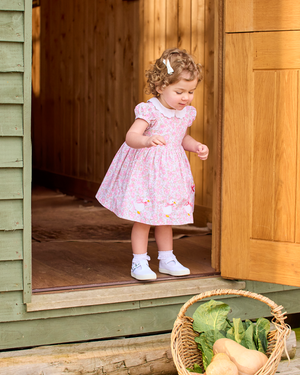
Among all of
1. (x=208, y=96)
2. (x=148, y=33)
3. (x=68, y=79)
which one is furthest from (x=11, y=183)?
(x=68, y=79)

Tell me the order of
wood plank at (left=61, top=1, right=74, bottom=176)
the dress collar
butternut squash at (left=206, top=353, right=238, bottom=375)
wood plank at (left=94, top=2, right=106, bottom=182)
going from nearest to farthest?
butternut squash at (left=206, top=353, right=238, bottom=375) < the dress collar < wood plank at (left=94, top=2, right=106, bottom=182) < wood plank at (left=61, top=1, right=74, bottom=176)

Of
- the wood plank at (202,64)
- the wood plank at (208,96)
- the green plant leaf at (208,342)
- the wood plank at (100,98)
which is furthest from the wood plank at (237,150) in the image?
the wood plank at (100,98)

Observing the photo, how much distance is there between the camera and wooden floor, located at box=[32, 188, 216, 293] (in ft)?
8.12

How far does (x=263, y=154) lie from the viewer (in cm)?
242

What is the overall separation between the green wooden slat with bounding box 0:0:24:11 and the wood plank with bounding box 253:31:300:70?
109cm

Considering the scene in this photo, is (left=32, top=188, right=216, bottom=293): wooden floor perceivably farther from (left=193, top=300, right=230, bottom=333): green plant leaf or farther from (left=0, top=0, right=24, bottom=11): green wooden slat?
(left=0, top=0, right=24, bottom=11): green wooden slat

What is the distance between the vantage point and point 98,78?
19.6 feet

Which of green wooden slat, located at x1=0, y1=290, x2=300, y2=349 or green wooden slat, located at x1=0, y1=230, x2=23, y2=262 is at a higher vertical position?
green wooden slat, located at x1=0, y1=230, x2=23, y2=262

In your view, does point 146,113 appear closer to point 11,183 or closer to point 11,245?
point 11,183

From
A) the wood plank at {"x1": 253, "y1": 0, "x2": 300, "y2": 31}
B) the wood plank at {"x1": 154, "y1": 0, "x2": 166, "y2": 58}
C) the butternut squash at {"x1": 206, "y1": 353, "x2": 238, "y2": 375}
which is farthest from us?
the wood plank at {"x1": 154, "y1": 0, "x2": 166, "y2": 58}

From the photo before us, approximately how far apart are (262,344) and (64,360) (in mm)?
852

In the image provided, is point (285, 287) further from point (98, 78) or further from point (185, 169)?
point (98, 78)

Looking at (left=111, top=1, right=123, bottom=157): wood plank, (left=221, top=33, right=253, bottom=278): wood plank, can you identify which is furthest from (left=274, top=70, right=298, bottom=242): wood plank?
(left=111, top=1, right=123, bottom=157): wood plank

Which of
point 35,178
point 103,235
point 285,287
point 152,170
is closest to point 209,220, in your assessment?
point 103,235
